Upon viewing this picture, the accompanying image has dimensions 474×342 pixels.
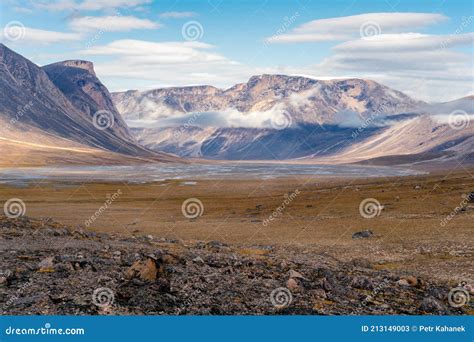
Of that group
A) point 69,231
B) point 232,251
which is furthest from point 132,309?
point 69,231

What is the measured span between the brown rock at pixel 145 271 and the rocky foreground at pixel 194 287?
0.12ft

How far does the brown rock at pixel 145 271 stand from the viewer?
18.5 metres

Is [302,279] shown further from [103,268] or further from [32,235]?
[32,235]

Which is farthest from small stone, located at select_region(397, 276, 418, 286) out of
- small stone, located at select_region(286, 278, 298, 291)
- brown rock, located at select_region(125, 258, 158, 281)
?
brown rock, located at select_region(125, 258, 158, 281)

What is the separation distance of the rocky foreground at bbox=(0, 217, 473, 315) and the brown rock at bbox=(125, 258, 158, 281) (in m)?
0.04

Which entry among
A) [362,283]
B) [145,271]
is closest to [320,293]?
[362,283]

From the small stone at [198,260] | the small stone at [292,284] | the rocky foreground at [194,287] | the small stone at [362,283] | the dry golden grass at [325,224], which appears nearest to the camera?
the rocky foreground at [194,287]

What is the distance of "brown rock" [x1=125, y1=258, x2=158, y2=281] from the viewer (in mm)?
18469

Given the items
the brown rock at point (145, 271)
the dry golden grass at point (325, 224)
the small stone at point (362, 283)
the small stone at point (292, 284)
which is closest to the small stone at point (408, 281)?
the small stone at point (362, 283)

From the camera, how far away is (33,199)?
284ft

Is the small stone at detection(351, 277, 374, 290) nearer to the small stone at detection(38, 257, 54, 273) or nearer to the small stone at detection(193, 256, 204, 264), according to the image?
the small stone at detection(193, 256, 204, 264)

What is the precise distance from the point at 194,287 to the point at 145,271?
6.20ft

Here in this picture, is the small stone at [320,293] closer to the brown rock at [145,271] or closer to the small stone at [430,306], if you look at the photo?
the small stone at [430,306]

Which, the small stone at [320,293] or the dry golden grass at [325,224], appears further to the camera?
the dry golden grass at [325,224]
